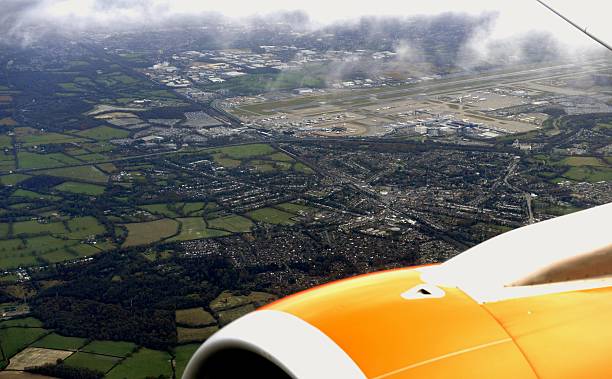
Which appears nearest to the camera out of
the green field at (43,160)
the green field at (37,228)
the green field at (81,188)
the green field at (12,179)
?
the green field at (37,228)

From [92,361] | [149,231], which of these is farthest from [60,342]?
[149,231]

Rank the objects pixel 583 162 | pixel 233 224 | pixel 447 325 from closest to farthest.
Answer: pixel 447 325
pixel 233 224
pixel 583 162

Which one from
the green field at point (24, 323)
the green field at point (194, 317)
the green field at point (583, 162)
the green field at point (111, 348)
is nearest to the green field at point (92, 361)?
the green field at point (111, 348)

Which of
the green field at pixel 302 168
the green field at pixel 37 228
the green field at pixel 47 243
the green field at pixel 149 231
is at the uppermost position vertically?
the green field at pixel 302 168

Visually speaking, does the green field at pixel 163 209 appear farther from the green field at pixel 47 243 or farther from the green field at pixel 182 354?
the green field at pixel 182 354

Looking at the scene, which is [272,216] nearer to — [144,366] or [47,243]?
[47,243]

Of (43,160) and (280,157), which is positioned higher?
(280,157)

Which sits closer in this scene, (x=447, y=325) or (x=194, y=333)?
(x=447, y=325)
